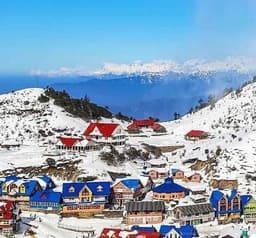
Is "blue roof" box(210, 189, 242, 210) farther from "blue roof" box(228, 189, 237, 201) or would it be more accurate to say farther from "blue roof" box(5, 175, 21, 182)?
"blue roof" box(5, 175, 21, 182)

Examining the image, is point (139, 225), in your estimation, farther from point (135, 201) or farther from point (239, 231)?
point (239, 231)

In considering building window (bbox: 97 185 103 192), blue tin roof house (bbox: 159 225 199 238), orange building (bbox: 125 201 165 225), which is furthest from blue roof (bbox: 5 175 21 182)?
blue tin roof house (bbox: 159 225 199 238)

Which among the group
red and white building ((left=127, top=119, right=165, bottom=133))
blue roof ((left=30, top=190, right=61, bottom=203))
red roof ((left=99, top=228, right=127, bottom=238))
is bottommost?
red roof ((left=99, top=228, right=127, bottom=238))

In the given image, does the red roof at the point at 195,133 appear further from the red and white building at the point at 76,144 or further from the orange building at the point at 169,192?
the orange building at the point at 169,192

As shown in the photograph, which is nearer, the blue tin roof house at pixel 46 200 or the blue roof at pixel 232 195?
the blue roof at pixel 232 195

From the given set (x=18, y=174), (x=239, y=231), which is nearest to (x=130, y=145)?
(x=18, y=174)

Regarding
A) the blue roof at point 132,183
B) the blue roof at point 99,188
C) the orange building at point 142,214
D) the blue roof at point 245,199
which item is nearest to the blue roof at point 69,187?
the blue roof at point 99,188

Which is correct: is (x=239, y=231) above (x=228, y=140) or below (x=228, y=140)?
below
